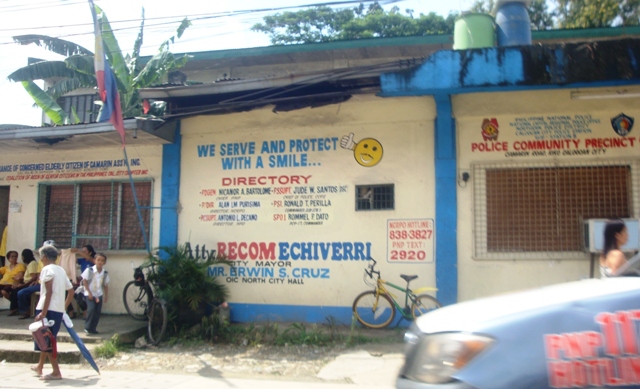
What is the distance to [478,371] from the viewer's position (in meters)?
2.73

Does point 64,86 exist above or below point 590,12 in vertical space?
below

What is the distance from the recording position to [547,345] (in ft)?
8.93

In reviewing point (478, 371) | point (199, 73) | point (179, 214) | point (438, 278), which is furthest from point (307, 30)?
point (478, 371)

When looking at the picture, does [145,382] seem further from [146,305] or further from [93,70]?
[93,70]

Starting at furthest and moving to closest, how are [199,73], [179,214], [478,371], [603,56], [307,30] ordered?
[307,30], [199,73], [179,214], [603,56], [478,371]

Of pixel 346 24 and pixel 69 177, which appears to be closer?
pixel 69 177

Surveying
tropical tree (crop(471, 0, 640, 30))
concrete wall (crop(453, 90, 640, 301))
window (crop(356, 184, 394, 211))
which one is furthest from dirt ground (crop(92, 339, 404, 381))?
tropical tree (crop(471, 0, 640, 30))

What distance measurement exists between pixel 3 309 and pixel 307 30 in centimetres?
1924

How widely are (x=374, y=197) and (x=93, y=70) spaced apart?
7485mm

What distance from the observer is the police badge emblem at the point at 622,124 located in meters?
7.98

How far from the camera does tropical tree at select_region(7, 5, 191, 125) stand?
12062mm

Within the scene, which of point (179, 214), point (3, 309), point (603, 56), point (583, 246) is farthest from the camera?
point (3, 309)

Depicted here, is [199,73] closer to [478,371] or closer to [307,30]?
[307,30]

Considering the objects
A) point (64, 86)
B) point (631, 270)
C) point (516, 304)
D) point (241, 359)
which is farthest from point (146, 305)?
point (631, 270)
